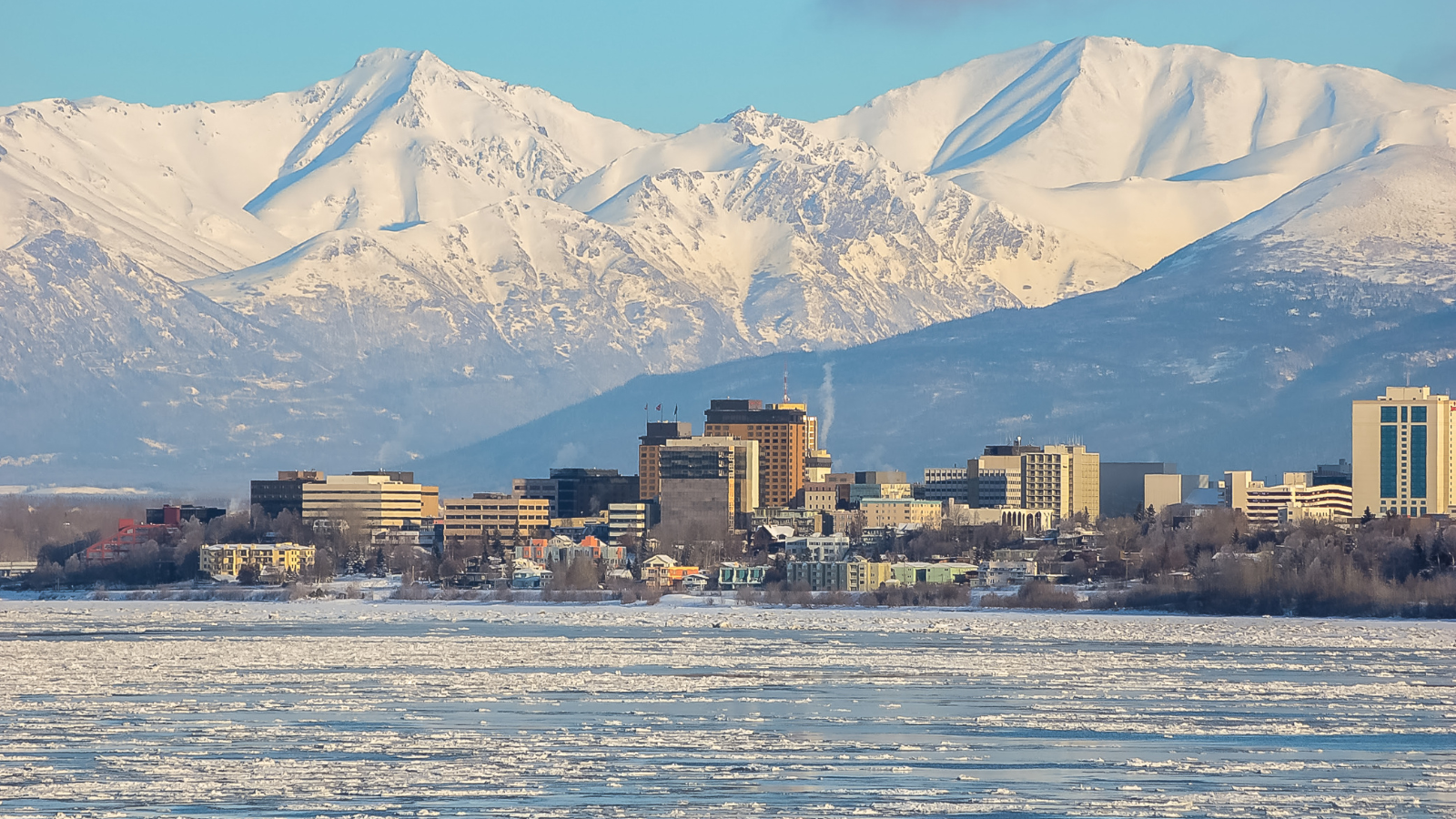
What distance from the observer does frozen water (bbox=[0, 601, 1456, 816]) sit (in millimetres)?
55438

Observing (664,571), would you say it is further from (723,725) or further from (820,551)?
(723,725)

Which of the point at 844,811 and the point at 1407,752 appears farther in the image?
the point at 1407,752

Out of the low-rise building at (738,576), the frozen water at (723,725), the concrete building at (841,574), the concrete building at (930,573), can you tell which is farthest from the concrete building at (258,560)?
the frozen water at (723,725)

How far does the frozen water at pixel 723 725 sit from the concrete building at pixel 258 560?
252 ft

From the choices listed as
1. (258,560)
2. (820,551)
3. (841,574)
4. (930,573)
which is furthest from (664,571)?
(258,560)

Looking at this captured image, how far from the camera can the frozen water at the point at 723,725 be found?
5544 cm

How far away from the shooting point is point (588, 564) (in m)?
165

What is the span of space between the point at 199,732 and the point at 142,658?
25796mm

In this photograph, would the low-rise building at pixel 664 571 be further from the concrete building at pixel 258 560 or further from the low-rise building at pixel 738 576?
the concrete building at pixel 258 560

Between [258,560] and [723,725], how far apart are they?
125601mm

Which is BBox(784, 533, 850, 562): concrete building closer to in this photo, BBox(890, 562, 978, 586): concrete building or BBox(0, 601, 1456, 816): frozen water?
BBox(890, 562, 978, 586): concrete building

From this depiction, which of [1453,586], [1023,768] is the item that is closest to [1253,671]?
[1023,768]

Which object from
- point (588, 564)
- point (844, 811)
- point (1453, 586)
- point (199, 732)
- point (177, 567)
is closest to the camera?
point (844, 811)

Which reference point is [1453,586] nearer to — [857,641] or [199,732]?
[857,641]
